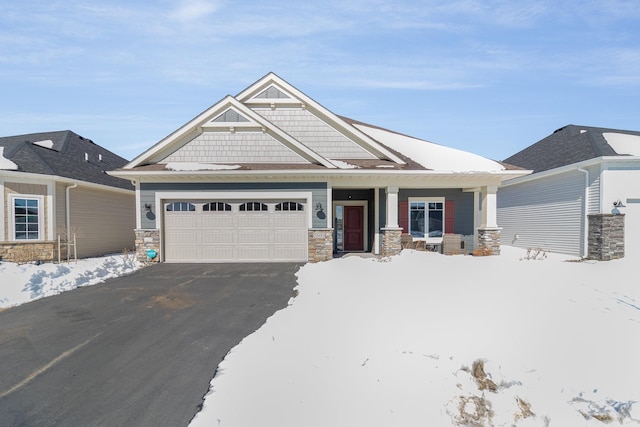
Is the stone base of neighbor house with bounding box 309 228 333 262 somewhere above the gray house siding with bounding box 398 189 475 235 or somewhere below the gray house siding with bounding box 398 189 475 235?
below

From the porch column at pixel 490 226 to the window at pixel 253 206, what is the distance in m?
8.78

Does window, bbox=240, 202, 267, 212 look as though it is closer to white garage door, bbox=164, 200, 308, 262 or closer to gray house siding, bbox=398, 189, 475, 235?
white garage door, bbox=164, 200, 308, 262

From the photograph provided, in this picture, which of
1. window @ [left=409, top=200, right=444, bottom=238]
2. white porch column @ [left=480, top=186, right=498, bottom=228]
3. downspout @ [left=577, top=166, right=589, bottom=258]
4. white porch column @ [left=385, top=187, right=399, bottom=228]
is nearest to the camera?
downspout @ [left=577, top=166, right=589, bottom=258]

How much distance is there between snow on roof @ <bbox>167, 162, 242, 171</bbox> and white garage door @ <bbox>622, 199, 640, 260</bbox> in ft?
47.6

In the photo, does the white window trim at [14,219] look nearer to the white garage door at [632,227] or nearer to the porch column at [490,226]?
the porch column at [490,226]

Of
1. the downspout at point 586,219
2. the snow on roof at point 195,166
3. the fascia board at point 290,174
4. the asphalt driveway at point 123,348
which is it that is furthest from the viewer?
the downspout at point 586,219

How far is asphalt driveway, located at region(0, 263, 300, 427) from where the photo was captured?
342 centimetres

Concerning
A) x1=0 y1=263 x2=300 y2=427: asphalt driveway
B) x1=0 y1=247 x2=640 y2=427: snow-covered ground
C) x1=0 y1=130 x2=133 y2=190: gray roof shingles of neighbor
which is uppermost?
x1=0 y1=130 x2=133 y2=190: gray roof shingles of neighbor

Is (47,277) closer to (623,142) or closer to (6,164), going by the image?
(6,164)

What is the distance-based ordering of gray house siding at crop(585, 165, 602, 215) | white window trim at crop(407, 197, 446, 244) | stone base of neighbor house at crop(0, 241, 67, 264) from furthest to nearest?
white window trim at crop(407, 197, 446, 244)
gray house siding at crop(585, 165, 602, 215)
stone base of neighbor house at crop(0, 241, 67, 264)

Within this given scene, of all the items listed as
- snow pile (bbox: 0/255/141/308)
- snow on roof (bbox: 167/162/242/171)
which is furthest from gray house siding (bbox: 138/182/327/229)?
snow pile (bbox: 0/255/141/308)

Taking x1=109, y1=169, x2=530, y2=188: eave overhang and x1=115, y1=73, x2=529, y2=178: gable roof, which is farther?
x1=115, y1=73, x2=529, y2=178: gable roof

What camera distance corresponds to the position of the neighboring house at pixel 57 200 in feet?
39.2

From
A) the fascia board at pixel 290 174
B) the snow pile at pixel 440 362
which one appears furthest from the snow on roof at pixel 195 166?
the snow pile at pixel 440 362
